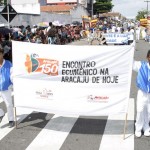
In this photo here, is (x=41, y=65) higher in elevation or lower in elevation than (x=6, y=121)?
higher

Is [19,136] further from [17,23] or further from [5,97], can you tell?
[17,23]

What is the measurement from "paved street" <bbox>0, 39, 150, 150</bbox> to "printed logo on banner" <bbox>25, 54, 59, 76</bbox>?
1.18 m

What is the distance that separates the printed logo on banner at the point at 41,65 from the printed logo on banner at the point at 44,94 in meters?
0.35

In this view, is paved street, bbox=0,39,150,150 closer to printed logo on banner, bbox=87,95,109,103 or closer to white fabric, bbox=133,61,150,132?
white fabric, bbox=133,61,150,132

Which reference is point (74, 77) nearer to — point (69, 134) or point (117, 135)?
point (69, 134)

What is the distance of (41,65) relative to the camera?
22.0ft

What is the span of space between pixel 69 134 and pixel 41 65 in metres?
1.40

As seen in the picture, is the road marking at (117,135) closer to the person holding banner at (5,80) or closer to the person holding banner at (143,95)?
the person holding banner at (143,95)

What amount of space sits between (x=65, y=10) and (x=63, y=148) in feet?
271

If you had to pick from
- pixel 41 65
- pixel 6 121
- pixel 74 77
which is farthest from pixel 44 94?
pixel 6 121

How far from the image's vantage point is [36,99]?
6879 mm

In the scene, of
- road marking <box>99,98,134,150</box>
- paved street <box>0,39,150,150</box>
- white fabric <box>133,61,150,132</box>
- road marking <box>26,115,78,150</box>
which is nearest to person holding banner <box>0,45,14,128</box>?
paved street <box>0,39,150,150</box>

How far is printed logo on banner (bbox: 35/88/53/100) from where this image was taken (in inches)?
266

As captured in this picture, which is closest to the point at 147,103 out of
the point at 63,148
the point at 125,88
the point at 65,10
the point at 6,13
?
the point at 125,88
